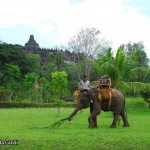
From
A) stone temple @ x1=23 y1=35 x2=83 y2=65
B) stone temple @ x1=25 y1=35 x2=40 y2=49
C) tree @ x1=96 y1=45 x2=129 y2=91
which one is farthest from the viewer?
stone temple @ x1=25 y1=35 x2=40 y2=49

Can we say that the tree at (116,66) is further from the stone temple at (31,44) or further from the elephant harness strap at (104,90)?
the stone temple at (31,44)

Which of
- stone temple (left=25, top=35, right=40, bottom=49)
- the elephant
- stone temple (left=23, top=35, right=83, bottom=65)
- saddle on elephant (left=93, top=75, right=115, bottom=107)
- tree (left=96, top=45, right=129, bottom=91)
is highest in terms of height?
stone temple (left=25, top=35, right=40, bottom=49)

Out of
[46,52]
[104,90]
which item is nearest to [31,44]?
[46,52]

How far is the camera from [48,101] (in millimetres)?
40312

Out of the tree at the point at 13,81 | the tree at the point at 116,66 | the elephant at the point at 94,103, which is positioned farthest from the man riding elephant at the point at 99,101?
the tree at the point at 13,81

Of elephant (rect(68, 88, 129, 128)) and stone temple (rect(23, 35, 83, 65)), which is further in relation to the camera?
stone temple (rect(23, 35, 83, 65))

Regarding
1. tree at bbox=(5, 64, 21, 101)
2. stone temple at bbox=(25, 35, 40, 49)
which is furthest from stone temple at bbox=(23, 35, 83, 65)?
tree at bbox=(5, 64, 21, 101)

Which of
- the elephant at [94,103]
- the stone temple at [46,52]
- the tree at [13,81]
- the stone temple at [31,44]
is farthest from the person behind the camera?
the stone temple at [31,44]

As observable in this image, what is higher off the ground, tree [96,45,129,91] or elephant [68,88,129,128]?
tree [96,45,129,91]

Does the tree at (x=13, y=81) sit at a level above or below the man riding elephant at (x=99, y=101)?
above

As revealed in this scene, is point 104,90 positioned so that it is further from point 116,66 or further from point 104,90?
point 116,66

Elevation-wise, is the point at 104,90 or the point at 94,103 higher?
the point at 104,90

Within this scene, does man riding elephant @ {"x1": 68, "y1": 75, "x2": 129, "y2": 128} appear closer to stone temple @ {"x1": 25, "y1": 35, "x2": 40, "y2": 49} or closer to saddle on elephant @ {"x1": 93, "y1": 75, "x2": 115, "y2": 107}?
saddle on elephant @ {"x1": 93, "y1": 75, "x2": 115, "y2": 107}

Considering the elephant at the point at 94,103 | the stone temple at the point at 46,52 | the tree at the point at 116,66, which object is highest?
the stone temple at the point at 46,52
